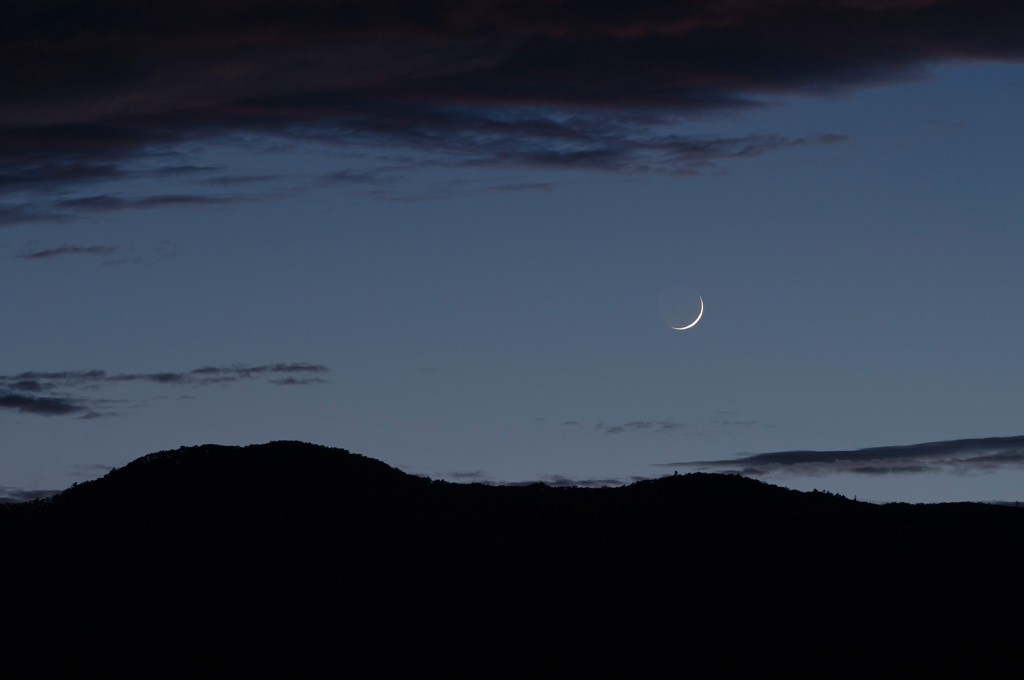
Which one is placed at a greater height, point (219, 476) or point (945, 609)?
point (219, 476)

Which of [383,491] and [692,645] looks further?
[383,491]

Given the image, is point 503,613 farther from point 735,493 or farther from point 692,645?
point 735,493

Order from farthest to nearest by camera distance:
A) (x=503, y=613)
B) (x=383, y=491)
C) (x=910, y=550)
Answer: (x=383, y=491), (x=910, y=550), (x=503, y=613)

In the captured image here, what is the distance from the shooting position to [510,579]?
4250 centimetres

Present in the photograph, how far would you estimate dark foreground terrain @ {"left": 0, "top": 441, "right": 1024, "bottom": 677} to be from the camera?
37.3 metres

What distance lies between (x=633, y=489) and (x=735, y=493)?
513 cm

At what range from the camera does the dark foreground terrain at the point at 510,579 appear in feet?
122

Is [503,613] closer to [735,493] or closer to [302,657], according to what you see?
[302,657]

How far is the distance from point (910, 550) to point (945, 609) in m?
5.68

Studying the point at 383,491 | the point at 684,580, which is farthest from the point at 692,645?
the point at 383,491

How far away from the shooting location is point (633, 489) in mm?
54750

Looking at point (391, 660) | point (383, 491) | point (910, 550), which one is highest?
point (383, 491)

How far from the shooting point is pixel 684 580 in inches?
1646

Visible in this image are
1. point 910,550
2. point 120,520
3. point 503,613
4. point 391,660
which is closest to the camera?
point 391,660
